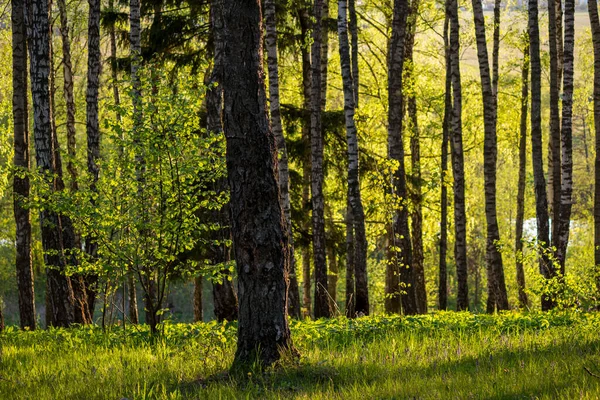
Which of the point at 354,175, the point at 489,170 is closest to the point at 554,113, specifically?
the point at 489,170

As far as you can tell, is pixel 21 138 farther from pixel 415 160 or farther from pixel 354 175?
pixel 415 160

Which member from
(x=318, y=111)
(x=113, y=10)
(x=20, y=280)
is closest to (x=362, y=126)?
(x=318, y=111)

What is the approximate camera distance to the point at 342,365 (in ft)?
22.3

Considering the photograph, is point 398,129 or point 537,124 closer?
point 537,124

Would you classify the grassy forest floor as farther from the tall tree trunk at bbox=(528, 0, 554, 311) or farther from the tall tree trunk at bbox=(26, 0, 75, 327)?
the tall tree trunk at bbox=(528, 0, 554, 311)

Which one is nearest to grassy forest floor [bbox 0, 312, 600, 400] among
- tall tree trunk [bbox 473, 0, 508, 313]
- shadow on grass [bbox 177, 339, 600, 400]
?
shadow on grass [bbox 177, 339, 600, 400]

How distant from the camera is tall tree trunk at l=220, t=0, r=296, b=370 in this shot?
21.2 ft

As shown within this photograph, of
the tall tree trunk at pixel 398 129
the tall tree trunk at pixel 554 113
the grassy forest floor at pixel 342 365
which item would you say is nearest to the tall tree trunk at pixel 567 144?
A: the tall tree trunk at pixel 554 113

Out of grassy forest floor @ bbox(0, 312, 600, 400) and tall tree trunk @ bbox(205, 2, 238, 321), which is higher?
tall tree trunk @ bbox(205, 2, 238, 321)

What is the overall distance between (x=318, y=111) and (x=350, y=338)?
7.74 metres

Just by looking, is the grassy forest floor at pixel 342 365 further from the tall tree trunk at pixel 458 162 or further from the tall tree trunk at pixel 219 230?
the tall tree trunk at pixel 458 162

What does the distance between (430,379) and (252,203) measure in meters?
2.27

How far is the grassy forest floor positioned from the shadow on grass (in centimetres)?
1

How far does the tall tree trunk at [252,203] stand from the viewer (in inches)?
255
